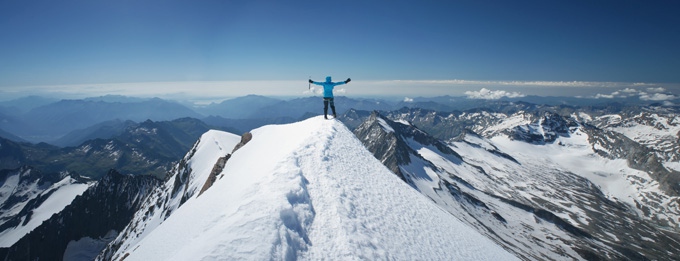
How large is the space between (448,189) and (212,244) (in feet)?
533

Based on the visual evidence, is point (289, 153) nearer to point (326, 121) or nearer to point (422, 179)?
point (326, 121)

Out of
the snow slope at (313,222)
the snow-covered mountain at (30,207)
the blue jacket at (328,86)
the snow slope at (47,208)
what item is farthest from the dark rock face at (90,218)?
the snow slope at (313,222)

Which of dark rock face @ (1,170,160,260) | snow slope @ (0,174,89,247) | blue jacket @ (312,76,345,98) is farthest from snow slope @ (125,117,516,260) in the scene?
snow slope @ (0,174,89,247)

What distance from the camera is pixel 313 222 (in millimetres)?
10820

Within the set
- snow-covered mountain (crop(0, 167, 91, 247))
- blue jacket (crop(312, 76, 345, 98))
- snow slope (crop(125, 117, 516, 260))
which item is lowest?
snow-covered mountain (crop(0, 167, 91, 247))

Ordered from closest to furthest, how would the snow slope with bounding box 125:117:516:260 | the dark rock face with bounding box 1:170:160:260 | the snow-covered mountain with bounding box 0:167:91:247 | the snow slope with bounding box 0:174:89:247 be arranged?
the snow slope with bounding box 125:117:516:260
the dark rock face with bounding box 1:170:160:260
the snow slope with bounding box 0:174:89:247
the snow-covered mountain with bounding box 0:167:91:247

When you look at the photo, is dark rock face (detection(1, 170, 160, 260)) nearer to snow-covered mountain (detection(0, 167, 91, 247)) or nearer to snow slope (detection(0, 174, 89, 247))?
snow slope (detection(0, 174, 89, 247))

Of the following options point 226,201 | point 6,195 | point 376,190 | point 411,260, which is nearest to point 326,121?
point 376,190

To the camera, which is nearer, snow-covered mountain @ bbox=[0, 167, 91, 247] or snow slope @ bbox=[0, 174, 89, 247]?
snow slope @ bbox=[0, 174, 89, 247]

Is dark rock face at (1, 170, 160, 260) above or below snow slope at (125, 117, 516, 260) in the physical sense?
below

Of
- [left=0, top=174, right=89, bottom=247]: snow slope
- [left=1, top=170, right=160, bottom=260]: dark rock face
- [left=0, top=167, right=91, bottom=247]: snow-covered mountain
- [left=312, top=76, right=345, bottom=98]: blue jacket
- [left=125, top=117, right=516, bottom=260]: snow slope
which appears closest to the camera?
[left=125, top=117, right=516, bottom=260]: snow slope

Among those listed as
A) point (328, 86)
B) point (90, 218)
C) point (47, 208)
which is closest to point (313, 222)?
point (328, 86)

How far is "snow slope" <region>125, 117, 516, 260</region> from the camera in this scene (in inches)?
353

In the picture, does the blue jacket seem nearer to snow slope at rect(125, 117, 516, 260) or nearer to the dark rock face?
snow slope at rect(125, 117, 516, 260)
